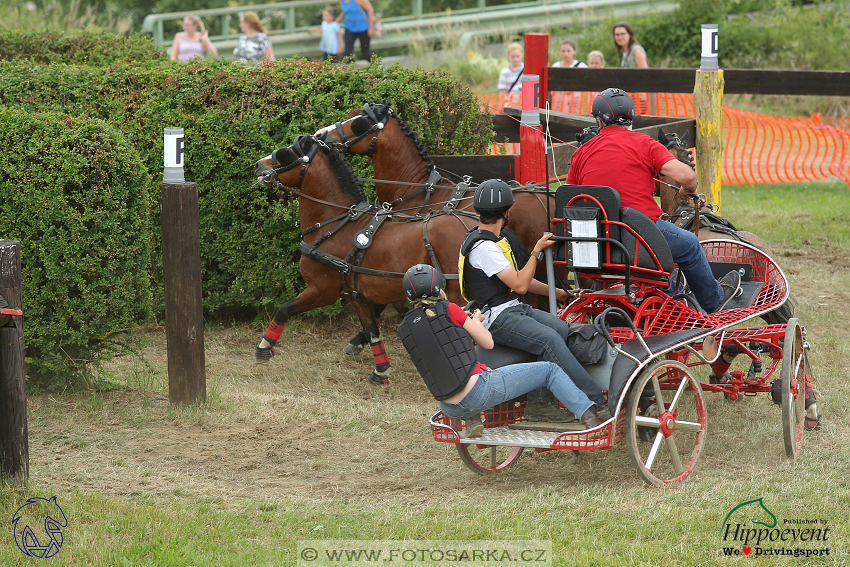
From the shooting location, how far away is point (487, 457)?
5.80 metres

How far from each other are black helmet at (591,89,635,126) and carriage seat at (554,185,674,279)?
599 mm

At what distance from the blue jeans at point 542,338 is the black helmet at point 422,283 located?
499 mm

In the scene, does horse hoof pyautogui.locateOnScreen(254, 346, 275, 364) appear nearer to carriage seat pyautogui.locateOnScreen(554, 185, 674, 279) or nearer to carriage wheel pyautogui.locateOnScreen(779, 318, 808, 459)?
carriage seat pyautogui.locateOnScreen(554, 185, 674, 279)

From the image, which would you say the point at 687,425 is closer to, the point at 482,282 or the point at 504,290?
the point at 504,290

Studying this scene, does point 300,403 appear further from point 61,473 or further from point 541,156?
point 541,156

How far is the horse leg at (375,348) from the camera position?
739cm

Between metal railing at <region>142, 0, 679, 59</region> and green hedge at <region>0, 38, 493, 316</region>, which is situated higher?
metal railing at <region>142, 0, 679, 59</region>

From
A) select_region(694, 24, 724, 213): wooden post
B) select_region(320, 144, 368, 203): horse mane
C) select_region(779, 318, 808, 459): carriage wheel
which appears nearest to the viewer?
select_region(779, 318, 808, 459): carriage wheel

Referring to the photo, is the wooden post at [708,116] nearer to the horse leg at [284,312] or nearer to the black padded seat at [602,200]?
the horse leg at [284,312]

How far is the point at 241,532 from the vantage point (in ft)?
14.9

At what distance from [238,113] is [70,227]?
2.34 meters

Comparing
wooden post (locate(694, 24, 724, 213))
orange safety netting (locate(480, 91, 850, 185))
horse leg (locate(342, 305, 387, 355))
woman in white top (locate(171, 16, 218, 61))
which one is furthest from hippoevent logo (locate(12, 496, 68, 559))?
woman in white top (locate(171, 16, 218, 61))

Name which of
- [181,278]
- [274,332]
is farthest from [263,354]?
[181,278]

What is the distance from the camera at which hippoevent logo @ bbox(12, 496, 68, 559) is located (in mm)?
4336
